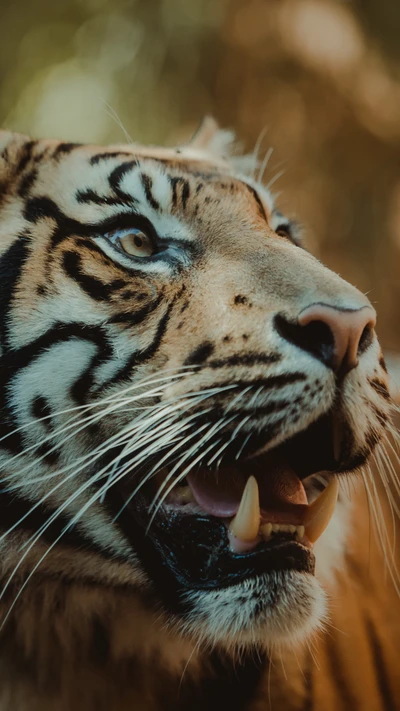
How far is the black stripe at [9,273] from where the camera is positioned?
23.3 inches

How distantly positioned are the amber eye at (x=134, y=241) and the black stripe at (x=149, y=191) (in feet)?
0.10

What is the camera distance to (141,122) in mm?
1007

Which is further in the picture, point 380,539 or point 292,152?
point 292,152

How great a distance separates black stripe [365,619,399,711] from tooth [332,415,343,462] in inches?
11.9

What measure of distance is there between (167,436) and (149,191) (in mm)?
253

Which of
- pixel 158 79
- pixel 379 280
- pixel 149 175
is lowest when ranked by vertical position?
pixel 149 175

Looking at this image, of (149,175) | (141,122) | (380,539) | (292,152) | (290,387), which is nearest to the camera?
(290,387)

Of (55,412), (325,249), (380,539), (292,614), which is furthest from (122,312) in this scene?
(325,249)

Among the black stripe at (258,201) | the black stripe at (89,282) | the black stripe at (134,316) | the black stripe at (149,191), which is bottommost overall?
the black stripe at (134,316)

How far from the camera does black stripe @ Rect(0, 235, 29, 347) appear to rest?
591mm

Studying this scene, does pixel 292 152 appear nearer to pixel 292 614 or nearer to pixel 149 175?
pixel 149 175

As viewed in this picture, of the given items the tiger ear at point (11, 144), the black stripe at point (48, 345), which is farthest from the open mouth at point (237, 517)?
the tiger ear at point (11, 144)

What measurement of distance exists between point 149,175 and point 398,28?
26.6 inches

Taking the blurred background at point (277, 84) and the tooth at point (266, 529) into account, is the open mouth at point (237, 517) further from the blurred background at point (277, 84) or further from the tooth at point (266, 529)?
the blurred background at point (277, 84)
